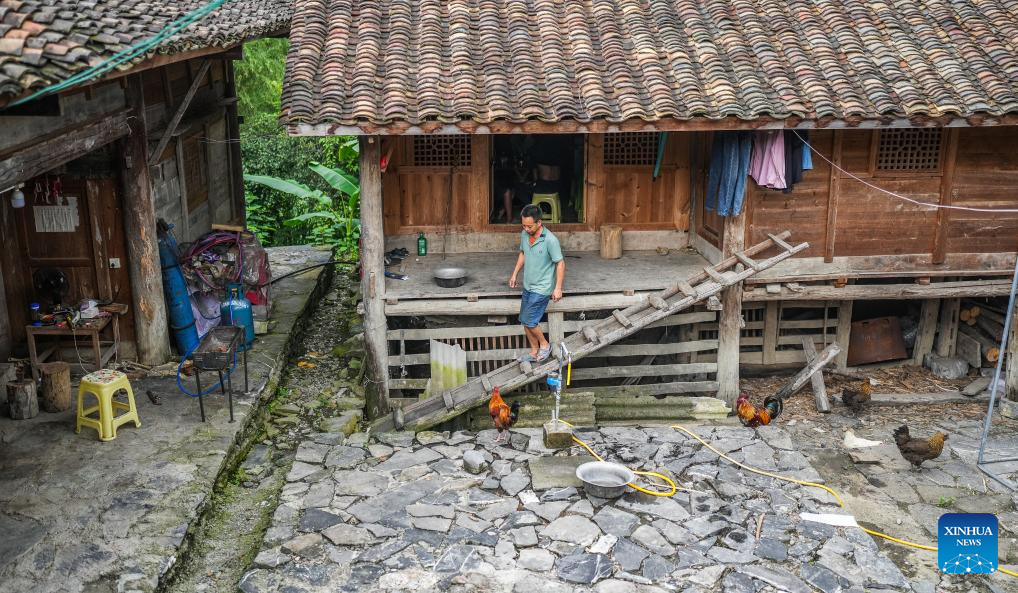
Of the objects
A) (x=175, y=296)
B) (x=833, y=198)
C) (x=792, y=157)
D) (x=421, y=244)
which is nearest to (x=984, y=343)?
(x=833, y=198)

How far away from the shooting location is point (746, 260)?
11773 millimetres

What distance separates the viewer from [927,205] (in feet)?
40.8

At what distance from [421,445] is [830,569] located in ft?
15.0

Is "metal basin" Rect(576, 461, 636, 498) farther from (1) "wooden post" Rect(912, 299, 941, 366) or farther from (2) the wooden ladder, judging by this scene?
(1) "wooden post" Rect(912, 299, 941, 366)

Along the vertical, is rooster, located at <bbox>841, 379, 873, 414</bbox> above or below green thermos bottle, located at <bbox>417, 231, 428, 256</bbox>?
below

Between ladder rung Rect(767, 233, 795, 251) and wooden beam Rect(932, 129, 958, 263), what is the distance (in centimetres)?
227

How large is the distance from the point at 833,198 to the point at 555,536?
6.43 metres

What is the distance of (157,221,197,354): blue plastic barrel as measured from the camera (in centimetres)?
1231

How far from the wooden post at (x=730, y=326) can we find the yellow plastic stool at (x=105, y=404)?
751cm

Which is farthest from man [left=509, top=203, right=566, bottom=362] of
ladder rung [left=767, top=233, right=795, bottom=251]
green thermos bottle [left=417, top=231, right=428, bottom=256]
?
ladder rung [left=767, top=233, right=795, bottom=251]

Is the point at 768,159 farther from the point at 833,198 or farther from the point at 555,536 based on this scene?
the point at 555,536

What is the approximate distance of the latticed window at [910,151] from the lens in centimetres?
1234

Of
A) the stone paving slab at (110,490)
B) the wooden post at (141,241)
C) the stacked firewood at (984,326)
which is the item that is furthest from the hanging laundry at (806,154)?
the wooden post at (141,241)

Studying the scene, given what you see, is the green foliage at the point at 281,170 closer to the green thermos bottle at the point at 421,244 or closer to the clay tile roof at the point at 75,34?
the green thermos bottle at the point at 421,244
